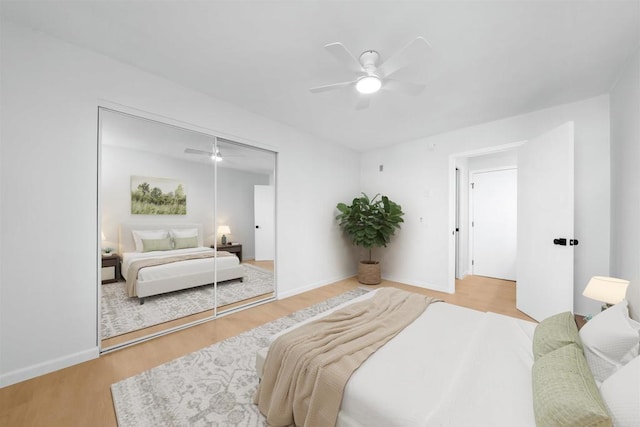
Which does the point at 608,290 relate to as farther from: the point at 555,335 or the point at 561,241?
the point at 561,241

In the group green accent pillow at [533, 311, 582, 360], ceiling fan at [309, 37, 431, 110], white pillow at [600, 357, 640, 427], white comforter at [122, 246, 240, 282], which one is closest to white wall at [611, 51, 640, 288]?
green accent pillow at [533, 311, 582, 360]

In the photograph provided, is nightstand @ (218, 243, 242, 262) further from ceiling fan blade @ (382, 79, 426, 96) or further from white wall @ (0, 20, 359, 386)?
ceiling fan blade @ (382, 79, 426, 96)

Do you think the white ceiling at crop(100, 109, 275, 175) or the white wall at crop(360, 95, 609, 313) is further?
the white wall at crop(360, 95, 609, 313)

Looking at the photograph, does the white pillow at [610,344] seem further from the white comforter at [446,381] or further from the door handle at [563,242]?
the door handle at [563,242]

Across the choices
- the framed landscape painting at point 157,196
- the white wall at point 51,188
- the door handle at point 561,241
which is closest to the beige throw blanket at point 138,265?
the white wall at point 51,188

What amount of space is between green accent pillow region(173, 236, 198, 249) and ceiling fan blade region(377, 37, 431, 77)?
2.59 m

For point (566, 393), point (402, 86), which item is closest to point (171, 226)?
point (402, 86)

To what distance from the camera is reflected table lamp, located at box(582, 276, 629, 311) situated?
5.24 ft

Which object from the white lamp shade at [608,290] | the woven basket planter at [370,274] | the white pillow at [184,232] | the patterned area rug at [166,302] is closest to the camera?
the white lamp shade at [608,290]

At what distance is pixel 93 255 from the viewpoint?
2.11 metres

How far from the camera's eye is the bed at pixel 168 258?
2.43 metres

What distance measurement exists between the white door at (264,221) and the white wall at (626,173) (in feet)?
11.6

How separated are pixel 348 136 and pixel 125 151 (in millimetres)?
3059

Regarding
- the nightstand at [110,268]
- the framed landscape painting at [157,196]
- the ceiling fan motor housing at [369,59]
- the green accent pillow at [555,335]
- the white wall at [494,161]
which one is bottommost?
the green accent pillow at [555,335]
